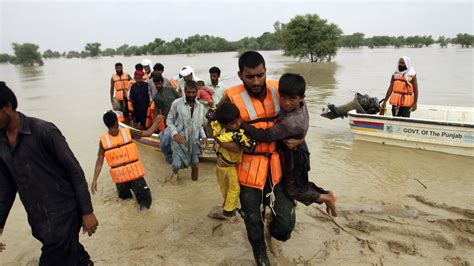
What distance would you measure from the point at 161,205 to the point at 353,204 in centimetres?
254

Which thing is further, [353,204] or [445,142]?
[445,142]

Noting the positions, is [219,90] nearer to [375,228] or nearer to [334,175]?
[334,175]

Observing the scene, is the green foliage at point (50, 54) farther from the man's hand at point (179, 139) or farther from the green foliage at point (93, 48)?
the man's hand at point (179, 139)

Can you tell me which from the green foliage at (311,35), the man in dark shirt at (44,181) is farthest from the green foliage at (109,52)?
the man in dark shirt at (44,181)

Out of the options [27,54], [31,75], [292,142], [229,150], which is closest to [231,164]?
[229,150]

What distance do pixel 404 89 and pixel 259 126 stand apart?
5.15 m

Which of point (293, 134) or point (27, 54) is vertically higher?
point (27, 54)

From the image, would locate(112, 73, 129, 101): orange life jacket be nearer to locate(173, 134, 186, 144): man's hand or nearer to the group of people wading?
locate(173, 134, 186, 144): man's hand

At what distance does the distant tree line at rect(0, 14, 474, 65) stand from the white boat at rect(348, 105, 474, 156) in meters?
25.4

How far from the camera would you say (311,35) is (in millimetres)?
31297

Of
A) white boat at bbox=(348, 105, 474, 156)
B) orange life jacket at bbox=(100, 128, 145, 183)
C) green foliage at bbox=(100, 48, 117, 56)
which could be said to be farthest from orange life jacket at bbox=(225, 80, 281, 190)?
green foliage at bbox=(100, 48, 117, 56)

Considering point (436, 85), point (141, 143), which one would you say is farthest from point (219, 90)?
point (436, 85)

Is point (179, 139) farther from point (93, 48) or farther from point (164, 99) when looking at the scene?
point (93, 48)

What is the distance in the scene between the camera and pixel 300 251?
10.8ft
